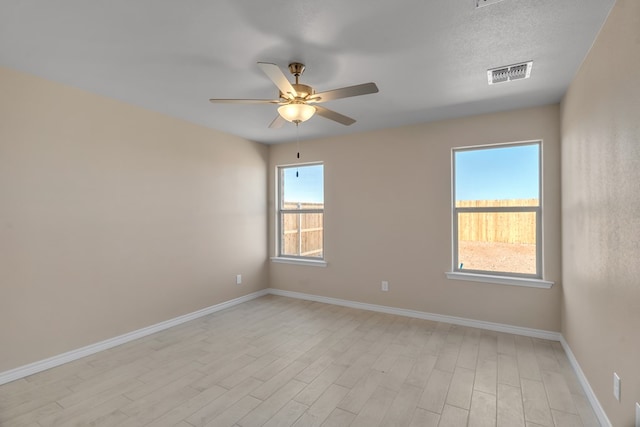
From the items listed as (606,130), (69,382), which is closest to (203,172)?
(69,382)

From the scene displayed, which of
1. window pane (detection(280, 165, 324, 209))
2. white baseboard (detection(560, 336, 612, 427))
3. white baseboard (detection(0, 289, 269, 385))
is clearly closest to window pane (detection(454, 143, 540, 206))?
white baseboard (detection(560, 336, 612, 427))

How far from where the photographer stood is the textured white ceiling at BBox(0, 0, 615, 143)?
70.1 inches

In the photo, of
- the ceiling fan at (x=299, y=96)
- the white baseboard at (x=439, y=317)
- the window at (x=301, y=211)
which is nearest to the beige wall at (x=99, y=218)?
the window at (x=301, y=211)

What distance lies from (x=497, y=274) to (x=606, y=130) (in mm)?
2111

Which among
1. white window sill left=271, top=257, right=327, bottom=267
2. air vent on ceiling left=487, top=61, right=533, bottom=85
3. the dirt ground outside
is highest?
air vent on ceiling left=487, top=61, right=533, bottom=85

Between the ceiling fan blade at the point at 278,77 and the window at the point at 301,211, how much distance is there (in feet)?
8.68

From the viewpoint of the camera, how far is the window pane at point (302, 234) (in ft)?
16.0

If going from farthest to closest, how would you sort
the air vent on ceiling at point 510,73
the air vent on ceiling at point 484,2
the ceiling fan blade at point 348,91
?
the air vent on ceiling at point 510,73
the ceiling fan blade at point 348,91
the air vent on ceiling at point 484,2

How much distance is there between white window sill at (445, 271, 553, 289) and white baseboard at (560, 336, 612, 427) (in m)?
0.58

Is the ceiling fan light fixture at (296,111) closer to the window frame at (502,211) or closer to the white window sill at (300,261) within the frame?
the window frame at (502,211)

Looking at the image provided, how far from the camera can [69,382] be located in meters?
2.47

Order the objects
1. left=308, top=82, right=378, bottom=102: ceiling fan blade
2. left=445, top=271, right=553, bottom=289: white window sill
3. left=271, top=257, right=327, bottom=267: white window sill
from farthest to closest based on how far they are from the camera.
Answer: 1. left=271, top=257, right=327, bottom=267: white window sill
2. left=445, top=271, right=553, bottom=289: white window sill
3. left=308, top=82, right=378, bottom=102: ceiling fan blade

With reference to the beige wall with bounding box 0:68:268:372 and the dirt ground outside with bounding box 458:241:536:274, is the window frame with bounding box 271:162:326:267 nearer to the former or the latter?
the beige wall with bounding box 0:68:268:372

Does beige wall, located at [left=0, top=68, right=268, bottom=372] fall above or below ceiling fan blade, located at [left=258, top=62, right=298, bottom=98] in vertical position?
below
